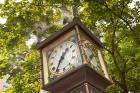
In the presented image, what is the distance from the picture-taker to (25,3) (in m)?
11.5

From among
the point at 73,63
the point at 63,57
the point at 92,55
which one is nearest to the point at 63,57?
the point at 63,57

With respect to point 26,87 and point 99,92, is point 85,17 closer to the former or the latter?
point 26,87

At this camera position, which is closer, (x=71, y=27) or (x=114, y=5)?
(x=71, y=27)

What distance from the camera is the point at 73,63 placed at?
12.6ft

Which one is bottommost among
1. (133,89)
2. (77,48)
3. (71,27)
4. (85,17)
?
Result: (77,48)

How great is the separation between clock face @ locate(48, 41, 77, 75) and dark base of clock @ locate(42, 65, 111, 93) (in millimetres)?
153

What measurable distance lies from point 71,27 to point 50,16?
7.87 meters

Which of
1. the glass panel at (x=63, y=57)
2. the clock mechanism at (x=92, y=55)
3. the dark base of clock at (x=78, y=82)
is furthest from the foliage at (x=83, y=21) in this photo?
the dark base of clock at (x=78, y=82)

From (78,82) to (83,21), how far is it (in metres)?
7.75

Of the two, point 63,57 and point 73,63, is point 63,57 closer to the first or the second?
point 63,57

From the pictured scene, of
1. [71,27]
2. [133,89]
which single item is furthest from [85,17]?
[71,27]

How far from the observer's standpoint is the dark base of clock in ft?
11.9

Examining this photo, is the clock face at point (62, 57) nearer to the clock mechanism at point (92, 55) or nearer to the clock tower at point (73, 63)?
the clock tower at point (73, 63)

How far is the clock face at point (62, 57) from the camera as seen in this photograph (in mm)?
3900
